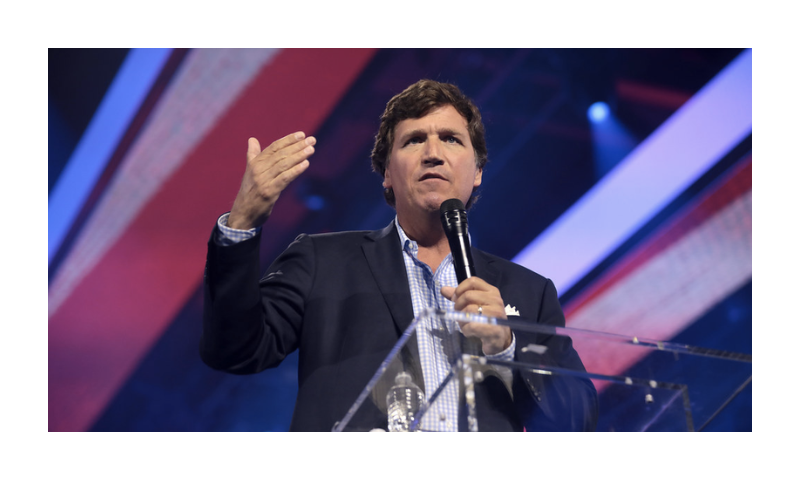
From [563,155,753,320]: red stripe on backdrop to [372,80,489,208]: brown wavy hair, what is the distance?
28.6 inches

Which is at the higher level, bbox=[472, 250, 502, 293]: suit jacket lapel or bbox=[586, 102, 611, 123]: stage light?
bbox=[586, 102, 611, 123]: stage light

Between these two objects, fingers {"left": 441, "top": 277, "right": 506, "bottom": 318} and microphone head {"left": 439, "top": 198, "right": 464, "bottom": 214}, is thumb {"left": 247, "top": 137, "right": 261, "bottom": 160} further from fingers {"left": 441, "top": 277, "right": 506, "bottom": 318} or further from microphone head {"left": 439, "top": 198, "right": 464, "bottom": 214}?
fingers {"left": 441, "top": 277, "right": 506, "bottom": 318}

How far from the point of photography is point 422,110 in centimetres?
227

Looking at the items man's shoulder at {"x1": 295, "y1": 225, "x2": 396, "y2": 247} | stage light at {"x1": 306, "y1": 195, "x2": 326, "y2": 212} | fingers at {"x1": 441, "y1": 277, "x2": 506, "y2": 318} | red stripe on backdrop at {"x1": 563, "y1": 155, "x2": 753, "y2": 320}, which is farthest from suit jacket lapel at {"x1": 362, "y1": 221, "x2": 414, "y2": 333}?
red stripe on backdrop at {"x1": 563, "y1": 155, "x2": 753, "y2": 320}

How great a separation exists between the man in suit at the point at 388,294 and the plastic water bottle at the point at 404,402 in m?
0.03

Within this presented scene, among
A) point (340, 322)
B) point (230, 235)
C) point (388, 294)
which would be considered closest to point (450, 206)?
point (388, 294)

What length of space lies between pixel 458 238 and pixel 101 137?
66.5 inches

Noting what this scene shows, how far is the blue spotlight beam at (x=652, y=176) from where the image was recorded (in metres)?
2.85

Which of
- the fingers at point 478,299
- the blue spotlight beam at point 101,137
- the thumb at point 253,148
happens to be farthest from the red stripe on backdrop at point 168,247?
the fingers at point 478,299

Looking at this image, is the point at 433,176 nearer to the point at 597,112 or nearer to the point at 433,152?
the point at 433,152

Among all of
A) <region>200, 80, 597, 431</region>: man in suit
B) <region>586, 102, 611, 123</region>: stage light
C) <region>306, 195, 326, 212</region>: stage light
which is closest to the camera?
<region>200, 80, 597, 431</region>: man in suit

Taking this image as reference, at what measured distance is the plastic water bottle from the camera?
1230 mm
